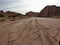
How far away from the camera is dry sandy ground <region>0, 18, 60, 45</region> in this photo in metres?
6.33

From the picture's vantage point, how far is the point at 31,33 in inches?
265

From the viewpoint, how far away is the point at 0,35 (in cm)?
675

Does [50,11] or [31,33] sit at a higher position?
[31,33]

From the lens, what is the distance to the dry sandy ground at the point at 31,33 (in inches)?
249

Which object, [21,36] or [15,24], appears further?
[15,24]

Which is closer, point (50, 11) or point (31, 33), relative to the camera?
point (31, 33)

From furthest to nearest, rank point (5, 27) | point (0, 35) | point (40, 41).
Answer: point (5, 27), point (0, 35), point (40, 41)

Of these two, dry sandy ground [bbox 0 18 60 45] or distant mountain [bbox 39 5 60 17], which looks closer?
dry sandy ground [bbox 0 18 60 45]

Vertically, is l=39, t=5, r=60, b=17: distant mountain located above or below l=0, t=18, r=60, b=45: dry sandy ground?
below

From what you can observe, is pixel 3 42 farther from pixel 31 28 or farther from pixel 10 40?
pixel 31 28

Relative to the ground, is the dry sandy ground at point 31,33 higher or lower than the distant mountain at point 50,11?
higher

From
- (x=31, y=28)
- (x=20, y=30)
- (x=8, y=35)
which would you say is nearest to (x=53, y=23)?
(x=31, y=28)

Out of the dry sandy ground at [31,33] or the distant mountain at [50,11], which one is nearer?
the dry sandy ground at [31,33]

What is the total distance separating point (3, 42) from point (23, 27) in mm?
1184
